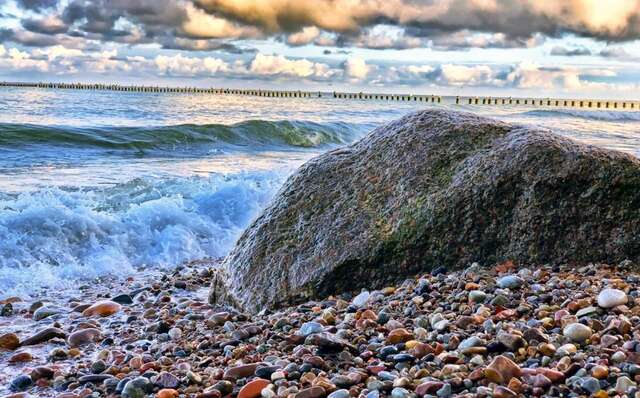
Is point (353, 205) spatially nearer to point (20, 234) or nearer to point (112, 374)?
point (112, 374)

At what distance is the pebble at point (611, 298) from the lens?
142 inches

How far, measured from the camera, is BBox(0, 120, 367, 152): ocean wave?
730 inches

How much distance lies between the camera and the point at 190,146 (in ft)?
65.6

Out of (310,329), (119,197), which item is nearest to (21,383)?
(310,329)

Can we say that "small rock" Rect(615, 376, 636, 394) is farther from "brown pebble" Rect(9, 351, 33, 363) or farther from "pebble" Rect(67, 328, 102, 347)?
"brown pebble" Rect(9, 351, 33, 363)

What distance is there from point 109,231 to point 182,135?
13.0 metres

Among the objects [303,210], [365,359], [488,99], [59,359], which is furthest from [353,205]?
[488,99]

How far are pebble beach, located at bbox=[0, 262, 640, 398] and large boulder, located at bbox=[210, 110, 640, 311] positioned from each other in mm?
158

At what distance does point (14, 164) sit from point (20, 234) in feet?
25.6

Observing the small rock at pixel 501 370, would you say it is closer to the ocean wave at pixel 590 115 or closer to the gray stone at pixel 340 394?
the gray stone at pixel 340 394

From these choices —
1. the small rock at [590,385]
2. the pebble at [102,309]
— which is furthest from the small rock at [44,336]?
the small rock at [590,385]

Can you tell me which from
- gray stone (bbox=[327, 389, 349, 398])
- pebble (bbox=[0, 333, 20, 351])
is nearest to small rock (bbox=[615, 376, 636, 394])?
gray stone (bbox=[327, 389, 349, 398])

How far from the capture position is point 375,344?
3.58 metres

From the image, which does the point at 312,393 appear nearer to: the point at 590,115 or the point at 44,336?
the point at 44,336
